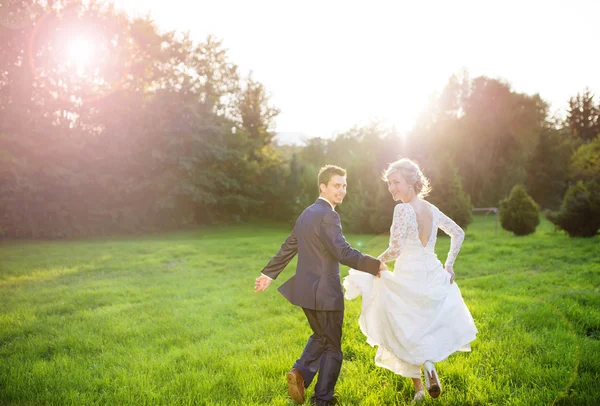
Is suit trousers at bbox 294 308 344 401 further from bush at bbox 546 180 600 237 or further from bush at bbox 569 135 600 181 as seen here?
bush at bbox 569 135 600 181

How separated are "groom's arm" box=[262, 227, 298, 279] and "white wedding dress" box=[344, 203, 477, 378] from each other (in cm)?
75

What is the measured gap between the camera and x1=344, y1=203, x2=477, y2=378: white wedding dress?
3.93 m

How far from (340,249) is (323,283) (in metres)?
0.39

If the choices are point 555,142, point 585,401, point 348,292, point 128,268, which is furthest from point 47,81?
point 555,142

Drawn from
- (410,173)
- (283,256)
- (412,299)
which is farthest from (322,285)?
(410,173)

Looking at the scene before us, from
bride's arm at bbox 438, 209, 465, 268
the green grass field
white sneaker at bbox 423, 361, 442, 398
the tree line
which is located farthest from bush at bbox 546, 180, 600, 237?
white sneaker at bbox 423, 361, 442, 398

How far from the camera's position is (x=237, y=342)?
6.04 metres

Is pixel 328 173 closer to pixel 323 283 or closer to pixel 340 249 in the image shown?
pixel 340 249

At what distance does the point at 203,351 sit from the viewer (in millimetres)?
5520

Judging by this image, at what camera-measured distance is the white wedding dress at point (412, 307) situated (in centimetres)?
393

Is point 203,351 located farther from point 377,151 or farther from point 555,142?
point 555,142

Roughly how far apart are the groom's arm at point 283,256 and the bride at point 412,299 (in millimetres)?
715

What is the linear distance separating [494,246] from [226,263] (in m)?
9.23

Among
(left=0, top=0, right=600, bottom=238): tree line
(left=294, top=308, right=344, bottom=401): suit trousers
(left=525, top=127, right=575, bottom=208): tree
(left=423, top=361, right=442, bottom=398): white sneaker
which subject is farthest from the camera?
(left=525, top=127, right=575, bottom=208): tree
